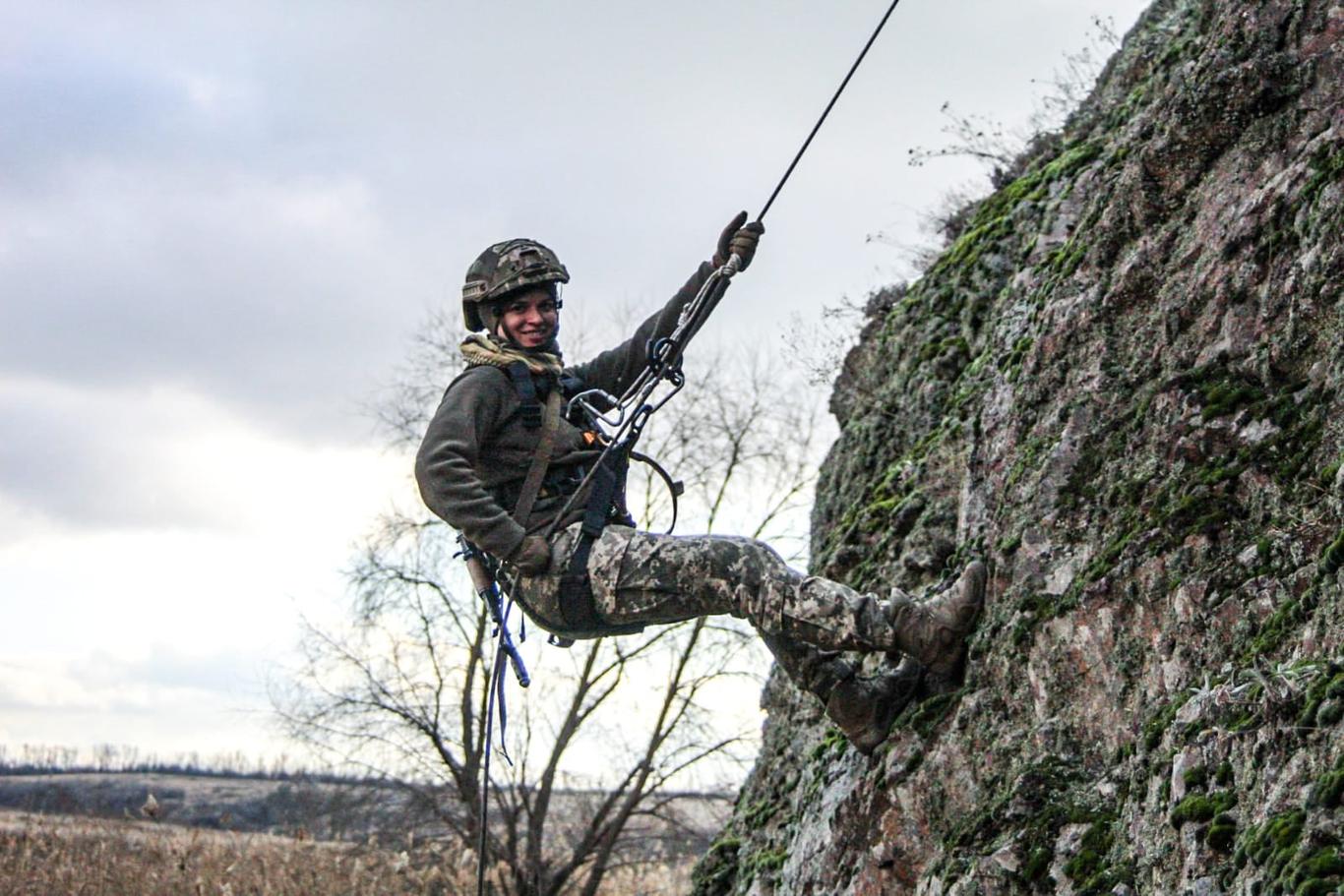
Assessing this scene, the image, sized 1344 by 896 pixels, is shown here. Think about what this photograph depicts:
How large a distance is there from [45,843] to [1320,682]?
18728mm

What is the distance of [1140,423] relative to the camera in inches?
249

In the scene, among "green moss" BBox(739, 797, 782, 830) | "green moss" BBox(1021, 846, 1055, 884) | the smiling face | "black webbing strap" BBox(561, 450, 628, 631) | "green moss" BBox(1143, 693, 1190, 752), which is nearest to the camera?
"green moss" BBox(1143, 693, 1190, 752)

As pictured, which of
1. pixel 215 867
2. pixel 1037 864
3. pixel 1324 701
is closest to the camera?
pixel 1324 701

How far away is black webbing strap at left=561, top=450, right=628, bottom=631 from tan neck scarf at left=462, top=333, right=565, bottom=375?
63 centimetres

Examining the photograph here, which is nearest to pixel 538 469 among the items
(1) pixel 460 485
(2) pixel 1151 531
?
(1) pixel 460 485

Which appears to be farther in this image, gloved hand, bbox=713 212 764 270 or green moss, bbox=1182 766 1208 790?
gloved hand, bbox=713 212 764 270

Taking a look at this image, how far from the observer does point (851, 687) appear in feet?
23.0

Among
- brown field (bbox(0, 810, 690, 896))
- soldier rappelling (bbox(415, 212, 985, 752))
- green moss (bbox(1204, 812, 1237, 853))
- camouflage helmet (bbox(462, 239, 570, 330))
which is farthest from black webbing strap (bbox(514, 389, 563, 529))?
brown field (bbox(0, 810, 690, 896))

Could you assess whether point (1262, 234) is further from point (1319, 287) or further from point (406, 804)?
point (406, 804)

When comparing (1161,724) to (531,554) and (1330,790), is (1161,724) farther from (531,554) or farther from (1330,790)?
(531,554)

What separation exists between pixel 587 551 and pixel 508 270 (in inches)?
57.0

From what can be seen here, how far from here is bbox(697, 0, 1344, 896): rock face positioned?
187 inches

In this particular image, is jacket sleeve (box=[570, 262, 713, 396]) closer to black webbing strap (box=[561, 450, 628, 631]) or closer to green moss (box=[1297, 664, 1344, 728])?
black webbing strap (box=[561, 450, 628, 631])

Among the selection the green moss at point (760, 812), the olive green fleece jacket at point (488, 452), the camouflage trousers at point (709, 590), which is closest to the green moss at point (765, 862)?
the green moss at point (760, 812)
